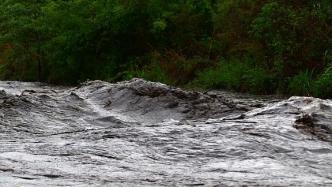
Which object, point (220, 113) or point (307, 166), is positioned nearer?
point (307, 166)

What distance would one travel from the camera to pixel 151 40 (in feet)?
104

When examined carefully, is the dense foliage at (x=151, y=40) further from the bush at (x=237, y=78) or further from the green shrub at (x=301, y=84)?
the green shrub at (x=301, y=84)

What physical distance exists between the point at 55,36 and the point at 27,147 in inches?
933

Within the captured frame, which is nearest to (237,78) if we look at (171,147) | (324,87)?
(324,87)

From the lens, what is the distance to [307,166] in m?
7.86

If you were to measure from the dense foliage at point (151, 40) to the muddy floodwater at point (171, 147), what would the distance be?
8.31m

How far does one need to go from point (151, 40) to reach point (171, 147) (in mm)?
22982

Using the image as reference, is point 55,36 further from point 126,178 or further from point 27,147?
point 126,178

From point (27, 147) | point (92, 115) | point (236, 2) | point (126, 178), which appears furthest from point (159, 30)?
point (126, 178)

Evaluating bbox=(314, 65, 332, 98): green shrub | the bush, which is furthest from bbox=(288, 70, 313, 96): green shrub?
the bush

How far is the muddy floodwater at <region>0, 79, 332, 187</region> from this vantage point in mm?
7172

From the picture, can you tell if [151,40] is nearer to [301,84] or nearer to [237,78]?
[237,78]

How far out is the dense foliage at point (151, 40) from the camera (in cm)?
2191

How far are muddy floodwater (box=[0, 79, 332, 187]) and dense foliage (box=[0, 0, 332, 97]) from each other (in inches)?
327
